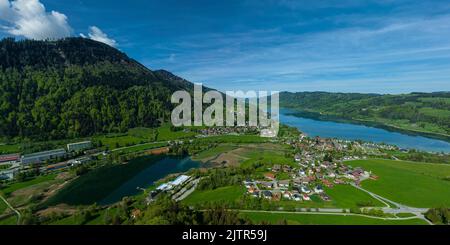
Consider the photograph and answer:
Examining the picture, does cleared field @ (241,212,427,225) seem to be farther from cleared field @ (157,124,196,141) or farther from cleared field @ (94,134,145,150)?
cleared field @ (157,124,196,141)

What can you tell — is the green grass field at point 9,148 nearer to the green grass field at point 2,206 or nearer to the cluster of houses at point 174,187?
the green grass field at point 2,206

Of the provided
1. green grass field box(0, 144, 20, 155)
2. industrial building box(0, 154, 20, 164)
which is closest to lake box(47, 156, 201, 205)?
industrial building box(0, 154, 20, 164)

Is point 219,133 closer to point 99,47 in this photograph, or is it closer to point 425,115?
point 425,115

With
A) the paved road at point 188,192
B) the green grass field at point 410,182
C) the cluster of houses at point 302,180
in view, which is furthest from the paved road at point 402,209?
the paved road at point 188,192

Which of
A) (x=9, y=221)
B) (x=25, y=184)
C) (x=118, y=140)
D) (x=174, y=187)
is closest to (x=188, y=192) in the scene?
(x=174, y=187)

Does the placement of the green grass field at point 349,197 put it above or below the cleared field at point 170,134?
below
